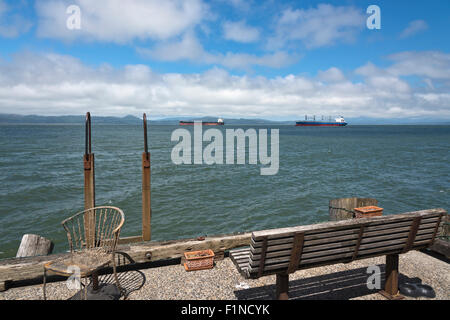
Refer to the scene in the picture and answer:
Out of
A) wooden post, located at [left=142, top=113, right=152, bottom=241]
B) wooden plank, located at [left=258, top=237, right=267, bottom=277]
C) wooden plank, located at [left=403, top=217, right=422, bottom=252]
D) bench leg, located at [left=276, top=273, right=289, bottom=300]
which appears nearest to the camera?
wooden plank, located at [left=258, top=237, right=267, bottom=277]

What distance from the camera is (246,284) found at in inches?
205

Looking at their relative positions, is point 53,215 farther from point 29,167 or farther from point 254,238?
point 29,167

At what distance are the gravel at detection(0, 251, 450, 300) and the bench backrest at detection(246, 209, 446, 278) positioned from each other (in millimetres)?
1001

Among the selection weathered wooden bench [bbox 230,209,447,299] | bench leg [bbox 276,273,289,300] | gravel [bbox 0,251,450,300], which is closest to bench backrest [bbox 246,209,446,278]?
weathered wooden bench [bbox 230,209,447,299]

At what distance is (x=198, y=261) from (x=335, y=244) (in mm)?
2535

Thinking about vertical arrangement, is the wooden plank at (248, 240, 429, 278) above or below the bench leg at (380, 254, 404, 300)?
above

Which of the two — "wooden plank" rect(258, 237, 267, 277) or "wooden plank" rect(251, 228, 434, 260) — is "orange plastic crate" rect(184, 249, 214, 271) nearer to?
"wooden plank" rect(258, 237, 267, 277)

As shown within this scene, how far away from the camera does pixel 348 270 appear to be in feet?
18.6

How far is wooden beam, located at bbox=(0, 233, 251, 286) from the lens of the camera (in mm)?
4863

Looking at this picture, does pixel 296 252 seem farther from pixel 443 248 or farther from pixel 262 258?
pixel 443 248

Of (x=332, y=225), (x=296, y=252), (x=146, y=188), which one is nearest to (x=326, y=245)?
(x=332, y=225)

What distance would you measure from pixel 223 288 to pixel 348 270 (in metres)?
2.27

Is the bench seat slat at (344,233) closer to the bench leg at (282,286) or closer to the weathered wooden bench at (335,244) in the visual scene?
the weathered wooden bench at (335,244)
